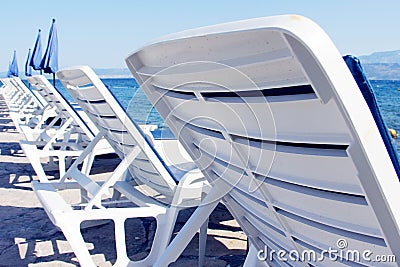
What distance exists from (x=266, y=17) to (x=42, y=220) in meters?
2.91

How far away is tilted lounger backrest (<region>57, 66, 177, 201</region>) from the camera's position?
2414 mm

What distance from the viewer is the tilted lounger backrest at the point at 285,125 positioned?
0.65 m

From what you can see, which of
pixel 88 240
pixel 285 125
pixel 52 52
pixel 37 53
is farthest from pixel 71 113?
pixel 37 53

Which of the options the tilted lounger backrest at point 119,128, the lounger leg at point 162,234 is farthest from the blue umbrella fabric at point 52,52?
the lounger leg at point 162,234

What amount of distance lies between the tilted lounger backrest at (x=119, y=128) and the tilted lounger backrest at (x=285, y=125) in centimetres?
101

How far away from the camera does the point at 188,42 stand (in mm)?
915

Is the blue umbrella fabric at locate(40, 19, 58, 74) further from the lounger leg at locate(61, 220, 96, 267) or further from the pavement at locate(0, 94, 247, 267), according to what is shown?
the lounger leg at locate(61, 220, 96, 267)

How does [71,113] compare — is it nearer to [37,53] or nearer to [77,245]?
[77,245]

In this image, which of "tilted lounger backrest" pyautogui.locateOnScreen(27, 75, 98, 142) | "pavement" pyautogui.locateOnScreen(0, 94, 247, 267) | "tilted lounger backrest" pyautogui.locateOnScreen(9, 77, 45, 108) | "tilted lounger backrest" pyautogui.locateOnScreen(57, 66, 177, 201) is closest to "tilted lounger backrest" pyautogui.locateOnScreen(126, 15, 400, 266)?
"tilted lounger backrest" pyautogui.locateOnScreen(57, 66, 177, 201)

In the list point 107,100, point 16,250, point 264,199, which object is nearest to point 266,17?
point 264,199

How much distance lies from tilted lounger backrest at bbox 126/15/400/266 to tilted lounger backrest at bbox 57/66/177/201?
101cm

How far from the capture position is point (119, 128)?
263cm

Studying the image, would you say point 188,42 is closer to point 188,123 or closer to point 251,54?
point 251,54

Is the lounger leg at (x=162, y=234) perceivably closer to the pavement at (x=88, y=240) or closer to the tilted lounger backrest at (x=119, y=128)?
the tilted lounger backrest at (x=119, y=128)
